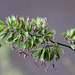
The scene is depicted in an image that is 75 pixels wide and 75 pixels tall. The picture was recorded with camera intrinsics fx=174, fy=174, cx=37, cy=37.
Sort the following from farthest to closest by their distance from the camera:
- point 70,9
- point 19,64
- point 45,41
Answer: point 19,64 < point 70,9 < point 45,41

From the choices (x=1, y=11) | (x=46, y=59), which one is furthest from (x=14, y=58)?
(x=46, y=59)

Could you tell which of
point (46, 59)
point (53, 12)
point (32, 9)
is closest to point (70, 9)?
point (53, 12)

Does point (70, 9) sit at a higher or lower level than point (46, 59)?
higher

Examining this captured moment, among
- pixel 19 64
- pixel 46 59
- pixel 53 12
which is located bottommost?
pixel 19 64

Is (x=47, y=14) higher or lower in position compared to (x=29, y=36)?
higher

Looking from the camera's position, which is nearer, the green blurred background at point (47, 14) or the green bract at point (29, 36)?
the green bract at point (29, 36)

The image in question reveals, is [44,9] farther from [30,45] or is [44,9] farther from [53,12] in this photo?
[30,45]

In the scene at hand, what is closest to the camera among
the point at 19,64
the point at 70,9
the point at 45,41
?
the point at 45,41

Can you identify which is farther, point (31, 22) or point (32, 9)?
point (32, 9)

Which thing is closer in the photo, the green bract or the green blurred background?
the green bract

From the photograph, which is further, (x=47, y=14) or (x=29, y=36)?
(x=47, y=14)
